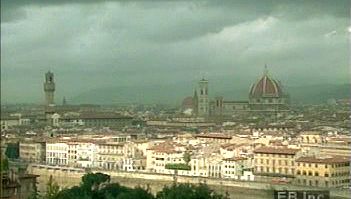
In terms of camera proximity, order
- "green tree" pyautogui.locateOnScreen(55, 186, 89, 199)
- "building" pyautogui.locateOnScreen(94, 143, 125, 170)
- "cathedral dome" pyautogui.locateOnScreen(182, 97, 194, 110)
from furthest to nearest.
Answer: "cathedral dome" pyautogui.locateOnScreen(182, 97, 194, 110)
"building" pyautogui.locateOnScreen(94, 143, 125, 170)
"green tree" pyautogui.locateOnScreen(55, 186, 89, 199)

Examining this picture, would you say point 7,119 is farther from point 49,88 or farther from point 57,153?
point 57,153

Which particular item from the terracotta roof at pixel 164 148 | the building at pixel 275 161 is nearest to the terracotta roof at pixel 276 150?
the building at pixel 275 161

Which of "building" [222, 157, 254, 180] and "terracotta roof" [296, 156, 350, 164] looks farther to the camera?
"building" [222, 157, 254, 180]

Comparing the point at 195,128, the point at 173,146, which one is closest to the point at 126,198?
the point at 173,146

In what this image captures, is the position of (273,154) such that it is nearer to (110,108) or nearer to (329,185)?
(329,185)

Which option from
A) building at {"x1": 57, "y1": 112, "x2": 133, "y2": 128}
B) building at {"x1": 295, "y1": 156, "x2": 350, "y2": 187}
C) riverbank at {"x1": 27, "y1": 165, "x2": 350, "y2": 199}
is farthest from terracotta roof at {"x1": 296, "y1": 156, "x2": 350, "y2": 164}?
building at {"x1": 57, "y1": 112, "x2": 133, "y2": 128}

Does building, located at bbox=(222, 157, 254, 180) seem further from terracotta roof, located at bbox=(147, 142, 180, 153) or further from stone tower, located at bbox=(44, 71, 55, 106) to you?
stone tower, located at bbox=(44, 71, 55, 106)

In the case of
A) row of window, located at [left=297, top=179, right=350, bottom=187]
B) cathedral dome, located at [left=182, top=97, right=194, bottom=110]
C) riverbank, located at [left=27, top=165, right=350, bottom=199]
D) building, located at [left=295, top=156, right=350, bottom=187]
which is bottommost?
riverbank, located at [left=27, top=165, right=350, bottom=199]

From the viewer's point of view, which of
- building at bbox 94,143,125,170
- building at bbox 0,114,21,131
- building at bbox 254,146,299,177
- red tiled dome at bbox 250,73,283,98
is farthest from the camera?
red tiled dome at bbox 250,73,283,98
